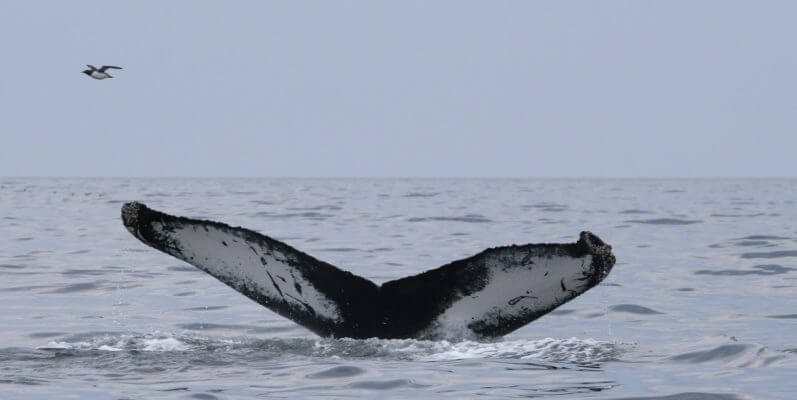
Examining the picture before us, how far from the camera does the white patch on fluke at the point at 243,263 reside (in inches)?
299

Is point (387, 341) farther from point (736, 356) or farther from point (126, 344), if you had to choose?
point (736, 356)

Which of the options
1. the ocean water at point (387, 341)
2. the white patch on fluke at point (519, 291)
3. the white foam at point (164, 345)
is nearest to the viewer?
the white patch on fluke at point (519, 291)

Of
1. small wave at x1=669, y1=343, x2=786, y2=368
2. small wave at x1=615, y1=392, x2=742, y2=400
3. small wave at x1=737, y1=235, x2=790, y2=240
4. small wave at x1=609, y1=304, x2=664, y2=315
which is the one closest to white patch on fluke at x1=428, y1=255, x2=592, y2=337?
small wave at x1=615, y1=392, x2=742, y2=400

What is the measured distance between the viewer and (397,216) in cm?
3609

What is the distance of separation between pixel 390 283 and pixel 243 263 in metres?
0.97

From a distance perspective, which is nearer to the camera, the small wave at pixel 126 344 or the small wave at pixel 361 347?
the small wave at pixel 361 347

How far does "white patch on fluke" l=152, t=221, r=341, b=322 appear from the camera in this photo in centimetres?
759

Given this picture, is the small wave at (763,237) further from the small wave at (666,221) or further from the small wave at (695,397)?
the small wave at (695,397)

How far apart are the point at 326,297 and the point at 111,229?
22610 millimetres

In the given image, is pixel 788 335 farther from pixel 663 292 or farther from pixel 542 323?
pixel 663 292

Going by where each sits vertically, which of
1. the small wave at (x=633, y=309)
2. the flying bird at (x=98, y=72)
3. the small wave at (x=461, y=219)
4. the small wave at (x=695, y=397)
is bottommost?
the small wave at (x=461, y=219)

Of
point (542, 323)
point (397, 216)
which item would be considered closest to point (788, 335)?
point (542, 323)

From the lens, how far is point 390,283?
8086 mm

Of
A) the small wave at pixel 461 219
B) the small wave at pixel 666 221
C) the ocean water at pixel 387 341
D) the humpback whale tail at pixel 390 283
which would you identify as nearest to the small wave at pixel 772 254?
the ocean water at pixel 387 341
